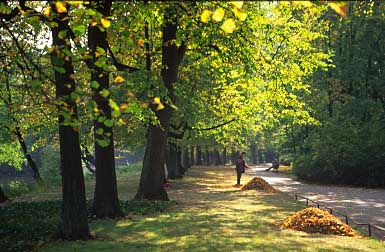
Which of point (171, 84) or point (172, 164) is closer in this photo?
point (171, 84)

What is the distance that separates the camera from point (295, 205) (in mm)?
18969

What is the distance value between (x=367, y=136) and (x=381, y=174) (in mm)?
3469

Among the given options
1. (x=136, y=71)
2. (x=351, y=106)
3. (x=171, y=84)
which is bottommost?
(x=136, y=71)

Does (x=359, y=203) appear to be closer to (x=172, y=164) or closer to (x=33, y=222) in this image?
(x=33, y=222)

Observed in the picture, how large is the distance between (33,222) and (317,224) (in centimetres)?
799

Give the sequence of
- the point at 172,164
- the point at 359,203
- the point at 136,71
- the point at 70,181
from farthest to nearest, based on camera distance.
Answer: the point at 172,164 < the point at 359,203 < the point at 136,71 < the point at 70,181

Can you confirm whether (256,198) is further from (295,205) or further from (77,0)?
(77,0)

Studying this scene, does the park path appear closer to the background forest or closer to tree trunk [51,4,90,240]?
the background forest

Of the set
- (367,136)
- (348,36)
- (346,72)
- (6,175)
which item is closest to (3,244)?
(367,136)

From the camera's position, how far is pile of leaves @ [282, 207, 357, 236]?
40.5 ft

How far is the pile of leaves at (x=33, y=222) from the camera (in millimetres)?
9938

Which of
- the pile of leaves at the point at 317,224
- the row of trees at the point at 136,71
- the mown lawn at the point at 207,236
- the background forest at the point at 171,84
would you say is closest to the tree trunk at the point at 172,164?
the background forest at the point at 171,84

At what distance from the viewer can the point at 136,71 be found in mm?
12609

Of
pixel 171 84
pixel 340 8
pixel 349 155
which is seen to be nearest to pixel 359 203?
pixel 171 84
